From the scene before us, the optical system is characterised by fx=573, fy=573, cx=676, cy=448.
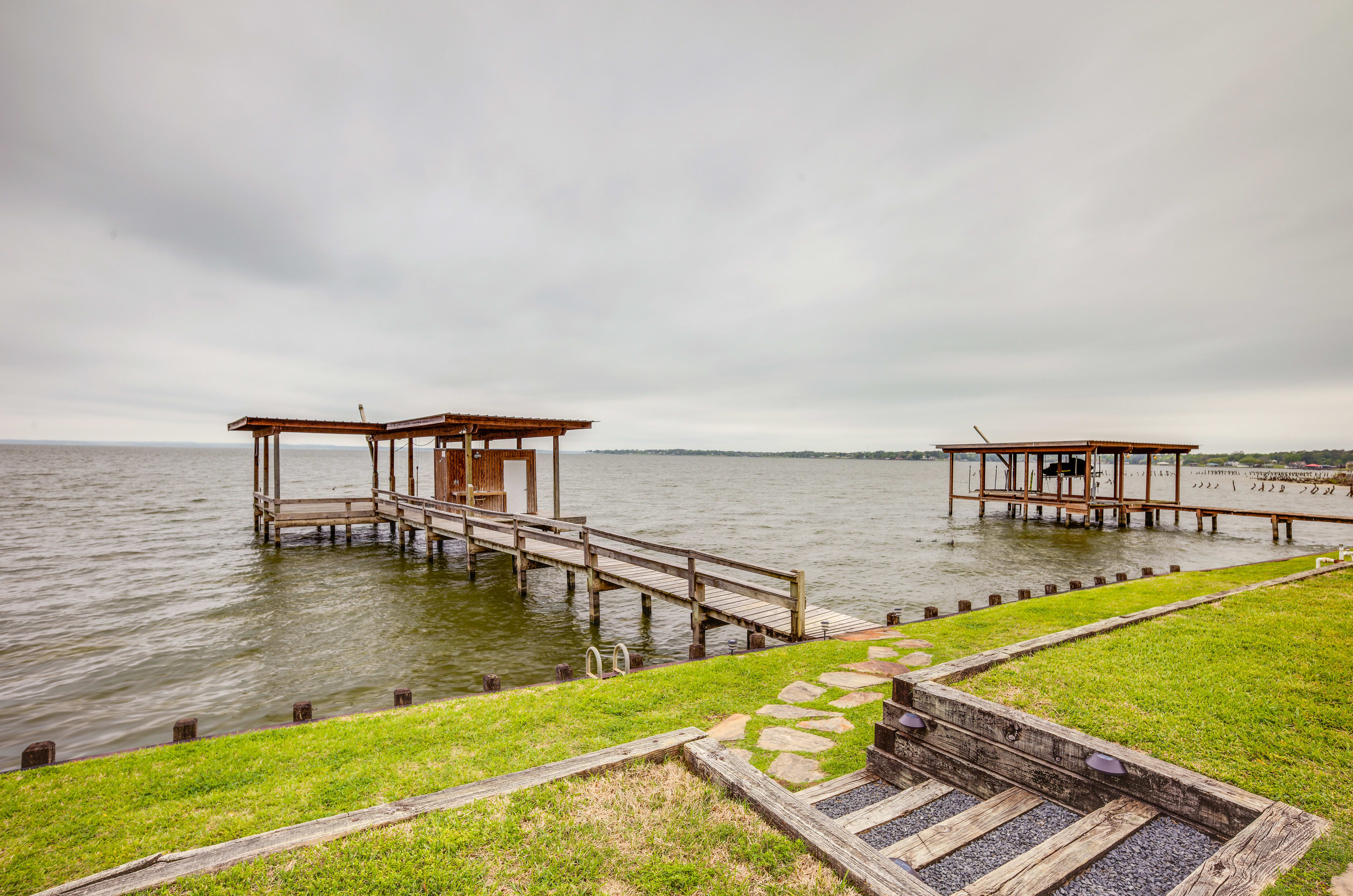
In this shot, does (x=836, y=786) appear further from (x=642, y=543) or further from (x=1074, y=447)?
(x=1074, y=447)

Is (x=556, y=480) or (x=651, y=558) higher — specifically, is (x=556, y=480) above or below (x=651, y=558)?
above

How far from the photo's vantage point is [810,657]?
7668 millimetres

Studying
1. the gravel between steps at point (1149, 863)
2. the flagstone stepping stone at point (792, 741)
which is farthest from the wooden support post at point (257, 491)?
the gravel between steps at point (1149, 863)

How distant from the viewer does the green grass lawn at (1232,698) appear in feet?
11.4

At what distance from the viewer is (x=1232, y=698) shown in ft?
15.3

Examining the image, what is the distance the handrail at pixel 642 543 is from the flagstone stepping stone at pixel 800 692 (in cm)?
241

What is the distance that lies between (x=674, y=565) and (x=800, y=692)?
639cm

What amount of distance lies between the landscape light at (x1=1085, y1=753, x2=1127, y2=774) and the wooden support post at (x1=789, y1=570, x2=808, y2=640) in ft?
17.3

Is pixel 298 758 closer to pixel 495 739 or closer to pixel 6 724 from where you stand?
pixel 495 739

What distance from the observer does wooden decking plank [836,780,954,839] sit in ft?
12.1

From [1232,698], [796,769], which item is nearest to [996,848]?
[796,769]

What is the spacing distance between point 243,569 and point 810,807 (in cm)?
2217

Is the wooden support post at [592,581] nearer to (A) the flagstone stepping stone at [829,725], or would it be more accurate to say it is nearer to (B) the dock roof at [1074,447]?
(A) the flagstone stepping stone at [829,725]

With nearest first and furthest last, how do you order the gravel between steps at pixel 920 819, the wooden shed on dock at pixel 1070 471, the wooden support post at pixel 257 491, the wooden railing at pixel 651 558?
the gravel between steps at pixel 920 819 → the wooden railing at pixel 651 558 → the wooden support post at pixel 257 491 → the wooden shed on dock at pixel 1070 471
